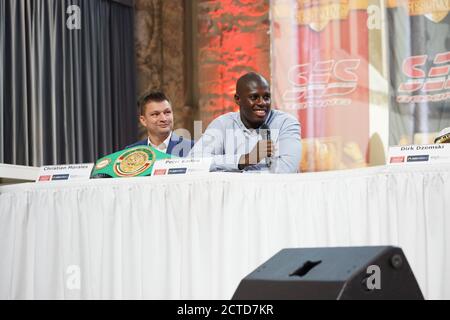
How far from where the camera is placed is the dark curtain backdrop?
5367 millimetres

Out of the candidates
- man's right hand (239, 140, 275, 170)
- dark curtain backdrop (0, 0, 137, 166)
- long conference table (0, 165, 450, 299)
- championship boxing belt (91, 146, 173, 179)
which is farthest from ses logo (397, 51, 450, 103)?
long conference table (0, 165, 450, 299)

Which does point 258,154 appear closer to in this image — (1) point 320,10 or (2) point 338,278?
(2) point 338,278

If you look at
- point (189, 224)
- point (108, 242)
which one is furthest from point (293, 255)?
point (108, 242)

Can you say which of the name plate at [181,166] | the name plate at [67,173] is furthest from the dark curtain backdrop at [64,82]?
the name plate at [181,166]

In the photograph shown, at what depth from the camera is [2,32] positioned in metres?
5.29

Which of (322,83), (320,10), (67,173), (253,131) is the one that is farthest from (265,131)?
(320,10)

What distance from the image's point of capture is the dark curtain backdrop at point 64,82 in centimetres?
537

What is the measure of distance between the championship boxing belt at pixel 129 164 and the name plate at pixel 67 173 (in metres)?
0.03

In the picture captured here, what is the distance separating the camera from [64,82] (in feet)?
18.6

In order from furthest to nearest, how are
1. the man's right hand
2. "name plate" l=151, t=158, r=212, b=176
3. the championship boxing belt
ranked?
the man's right hand → the championship boxing belt → "name plate" l=151, t=158, r=212, b=176

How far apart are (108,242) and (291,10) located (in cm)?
325

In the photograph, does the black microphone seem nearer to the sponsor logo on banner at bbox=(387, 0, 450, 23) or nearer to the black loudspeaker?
the sponsor logo on banner at bbox=(387, 0, 450, 23)

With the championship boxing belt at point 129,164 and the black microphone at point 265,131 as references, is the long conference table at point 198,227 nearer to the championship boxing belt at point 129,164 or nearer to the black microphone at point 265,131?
the championship boxing belt at point 129,164

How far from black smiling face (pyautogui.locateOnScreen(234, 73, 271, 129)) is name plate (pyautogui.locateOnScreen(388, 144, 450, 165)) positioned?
1.24 meters
